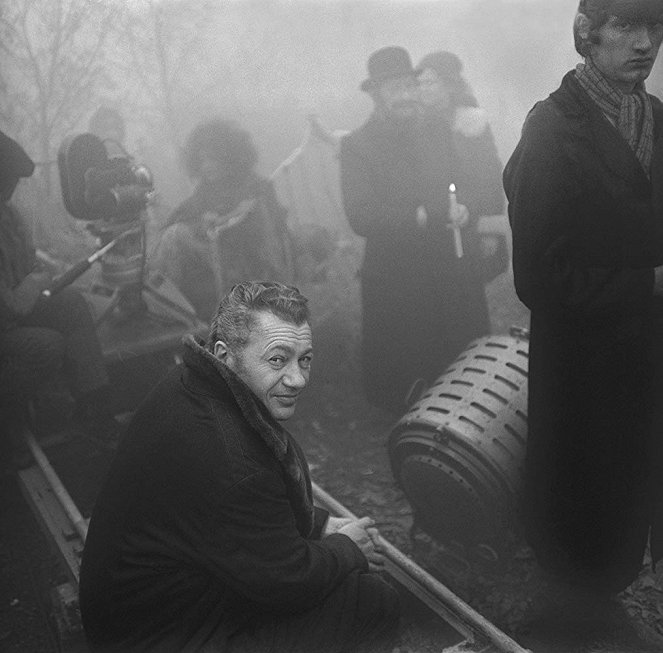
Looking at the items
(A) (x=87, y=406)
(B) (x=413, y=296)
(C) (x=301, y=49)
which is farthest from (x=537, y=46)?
(A) (x=87, y=406)

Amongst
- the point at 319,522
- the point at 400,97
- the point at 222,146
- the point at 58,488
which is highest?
the point at 400,97

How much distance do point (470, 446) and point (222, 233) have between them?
2.42m

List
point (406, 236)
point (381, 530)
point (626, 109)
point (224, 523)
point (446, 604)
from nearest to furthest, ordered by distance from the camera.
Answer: point (224, 523)
point (626, 109)
point (446, 604)
point (381, 530)
point (406, 236)

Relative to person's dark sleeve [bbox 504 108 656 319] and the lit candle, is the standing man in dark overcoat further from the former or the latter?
the lit candle

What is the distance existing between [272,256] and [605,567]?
293cm

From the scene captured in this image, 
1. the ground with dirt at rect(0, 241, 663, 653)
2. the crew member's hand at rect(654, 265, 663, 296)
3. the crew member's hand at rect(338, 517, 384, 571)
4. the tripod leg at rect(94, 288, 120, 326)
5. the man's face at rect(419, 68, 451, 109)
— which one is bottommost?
the ground with dirt at rect(0, 241, 663, 653)

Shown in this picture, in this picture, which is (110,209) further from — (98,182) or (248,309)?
(248,309)

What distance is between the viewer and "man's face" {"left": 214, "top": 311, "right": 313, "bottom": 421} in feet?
7.52

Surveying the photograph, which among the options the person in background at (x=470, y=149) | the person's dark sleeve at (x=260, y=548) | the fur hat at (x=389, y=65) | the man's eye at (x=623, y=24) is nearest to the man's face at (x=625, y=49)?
the man's eye at (x=623, y=24)

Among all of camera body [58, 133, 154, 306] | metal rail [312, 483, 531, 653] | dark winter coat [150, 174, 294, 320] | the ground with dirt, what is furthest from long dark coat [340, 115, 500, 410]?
metal rail [312, 483, 531, 653]

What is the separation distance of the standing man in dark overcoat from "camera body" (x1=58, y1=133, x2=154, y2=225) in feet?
7.52

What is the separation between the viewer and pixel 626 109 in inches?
98.7

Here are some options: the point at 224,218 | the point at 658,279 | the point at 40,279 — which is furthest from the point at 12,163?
the point at 658,279

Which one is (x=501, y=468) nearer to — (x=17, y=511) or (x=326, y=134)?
(x=326, y=134)
